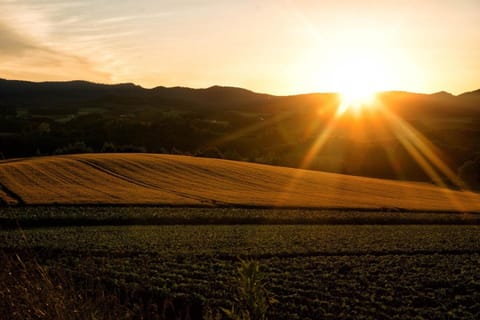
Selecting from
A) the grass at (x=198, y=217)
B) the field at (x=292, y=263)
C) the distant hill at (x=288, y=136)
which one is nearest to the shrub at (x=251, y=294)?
the field at (x=292, y=263)

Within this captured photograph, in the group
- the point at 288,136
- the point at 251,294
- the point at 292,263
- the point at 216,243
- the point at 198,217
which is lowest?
the point at 198,217

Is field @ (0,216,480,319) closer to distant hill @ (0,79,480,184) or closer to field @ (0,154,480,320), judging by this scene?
field @ (0,154,480,320)

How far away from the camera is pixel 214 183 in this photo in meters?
62.2

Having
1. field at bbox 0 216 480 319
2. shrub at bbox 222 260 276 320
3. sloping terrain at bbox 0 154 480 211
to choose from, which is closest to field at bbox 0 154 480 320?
field at bbox 0 216 480 319

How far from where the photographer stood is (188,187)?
190ft

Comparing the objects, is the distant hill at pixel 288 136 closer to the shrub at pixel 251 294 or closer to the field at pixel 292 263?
the field at pixel 292 263

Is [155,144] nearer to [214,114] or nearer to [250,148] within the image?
[250,148]

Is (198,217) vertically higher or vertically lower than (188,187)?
lower

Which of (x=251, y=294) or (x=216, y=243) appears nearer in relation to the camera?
(x=251, y=294)

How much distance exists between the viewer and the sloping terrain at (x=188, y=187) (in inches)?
1955

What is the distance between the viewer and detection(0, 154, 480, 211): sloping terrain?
163 ft

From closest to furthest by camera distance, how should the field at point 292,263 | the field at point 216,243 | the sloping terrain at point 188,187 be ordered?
the field at point 216,243 < the field at point 292,263 < the sloping terrain at point 188,187

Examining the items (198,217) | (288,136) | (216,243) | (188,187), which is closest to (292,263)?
(216,243)

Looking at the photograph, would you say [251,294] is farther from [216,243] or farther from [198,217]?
[198,217]
